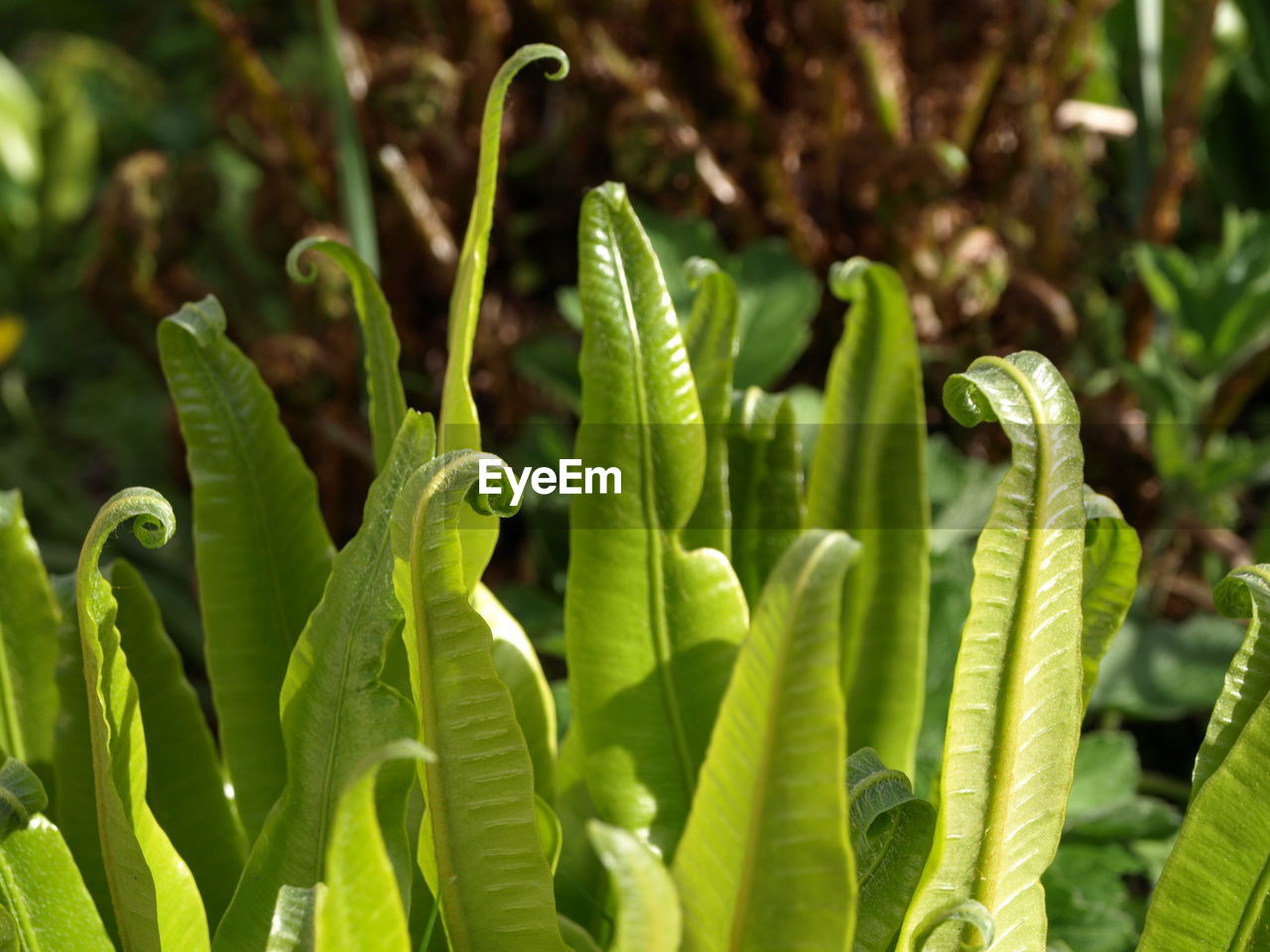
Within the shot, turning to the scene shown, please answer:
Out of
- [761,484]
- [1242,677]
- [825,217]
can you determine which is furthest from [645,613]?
[825,217]

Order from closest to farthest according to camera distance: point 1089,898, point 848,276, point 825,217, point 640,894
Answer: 1. point 640,894
2. point 848,276
3. point 1089,898
4. point 825,217

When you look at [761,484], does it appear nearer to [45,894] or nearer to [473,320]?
[473,320]

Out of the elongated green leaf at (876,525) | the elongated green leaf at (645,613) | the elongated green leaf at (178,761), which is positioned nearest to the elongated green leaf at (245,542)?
the elongated green leaf at (178,761)

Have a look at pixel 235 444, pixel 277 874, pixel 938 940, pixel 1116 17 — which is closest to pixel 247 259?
pixel 1116 17

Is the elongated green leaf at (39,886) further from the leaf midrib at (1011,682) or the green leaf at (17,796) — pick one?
the leaf midrib at (1011,682)

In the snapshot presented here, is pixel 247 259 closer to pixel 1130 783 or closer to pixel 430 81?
pixel 430 81
